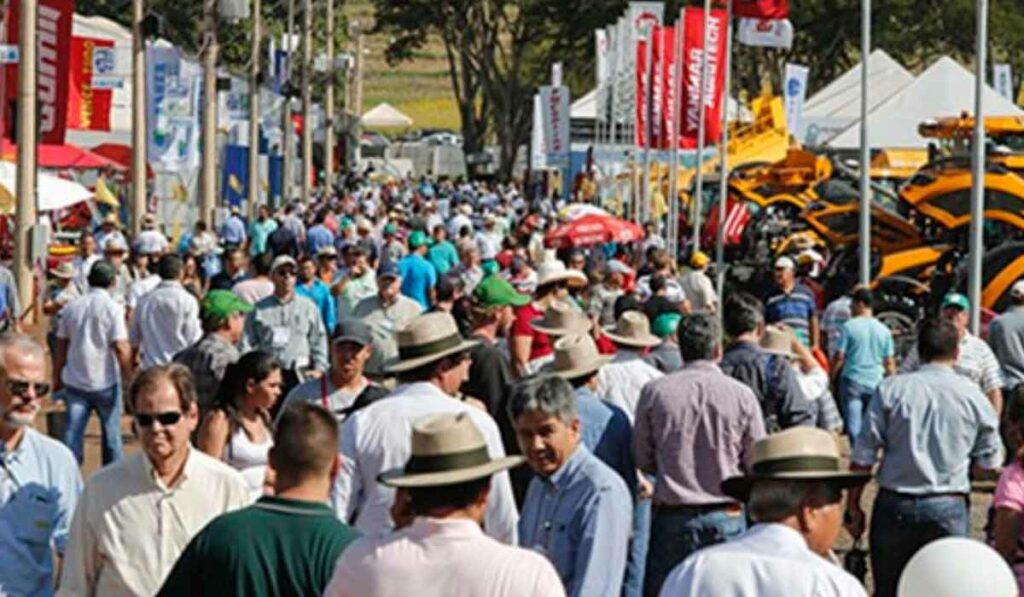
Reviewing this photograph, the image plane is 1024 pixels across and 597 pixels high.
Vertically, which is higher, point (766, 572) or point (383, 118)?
point (383, 118)

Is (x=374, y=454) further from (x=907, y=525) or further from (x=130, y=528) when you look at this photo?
(x=907, y=525)

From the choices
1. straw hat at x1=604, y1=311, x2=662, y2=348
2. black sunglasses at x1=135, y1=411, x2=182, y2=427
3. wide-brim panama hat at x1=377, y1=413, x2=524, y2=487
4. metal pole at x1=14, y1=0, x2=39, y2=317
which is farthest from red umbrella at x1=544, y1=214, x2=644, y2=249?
wide-brim panama hat at x1=377, y1=413, x2=524, y2=487

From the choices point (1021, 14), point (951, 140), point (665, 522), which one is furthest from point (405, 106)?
point (665, 522)

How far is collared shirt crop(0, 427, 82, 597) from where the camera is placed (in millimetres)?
8312

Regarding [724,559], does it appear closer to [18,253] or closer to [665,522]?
[665,522]

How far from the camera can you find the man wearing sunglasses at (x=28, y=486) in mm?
8320

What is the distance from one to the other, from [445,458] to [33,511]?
2.28m

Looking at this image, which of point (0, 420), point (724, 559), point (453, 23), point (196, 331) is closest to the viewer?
point (724, 559)

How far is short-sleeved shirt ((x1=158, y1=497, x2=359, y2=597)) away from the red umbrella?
23705 millimetres

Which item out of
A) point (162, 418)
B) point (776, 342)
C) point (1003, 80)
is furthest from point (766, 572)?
point (1003, 80)

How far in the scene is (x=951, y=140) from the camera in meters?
38.8

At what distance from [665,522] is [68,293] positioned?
36.2ft

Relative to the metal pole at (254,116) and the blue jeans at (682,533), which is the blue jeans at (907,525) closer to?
the blue jeans at (682,533)

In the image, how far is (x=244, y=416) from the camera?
10117 millimetres
